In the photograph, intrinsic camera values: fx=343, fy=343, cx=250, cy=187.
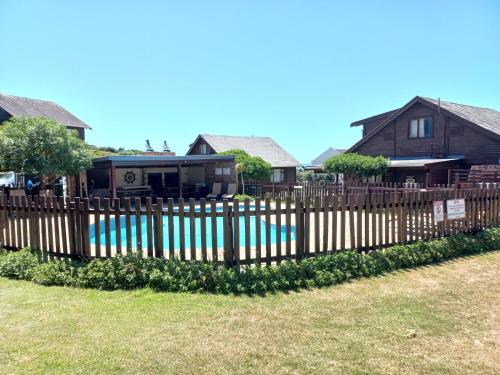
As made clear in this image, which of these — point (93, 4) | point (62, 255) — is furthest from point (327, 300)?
point (93, 4)

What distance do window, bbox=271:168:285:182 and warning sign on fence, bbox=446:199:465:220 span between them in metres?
26.5

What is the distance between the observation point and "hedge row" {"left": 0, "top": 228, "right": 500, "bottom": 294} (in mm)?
4965

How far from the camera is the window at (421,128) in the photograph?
23.0 metres

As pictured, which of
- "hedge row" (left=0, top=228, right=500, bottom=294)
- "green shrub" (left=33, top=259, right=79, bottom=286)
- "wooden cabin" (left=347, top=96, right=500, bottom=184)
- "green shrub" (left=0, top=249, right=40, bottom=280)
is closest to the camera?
"hedge row" (left=0, top=228, right=500, bottom=294)

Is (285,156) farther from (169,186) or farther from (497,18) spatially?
(497,18)

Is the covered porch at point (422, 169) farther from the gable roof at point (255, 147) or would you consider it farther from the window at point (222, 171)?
the gable roof at point (255, 147)

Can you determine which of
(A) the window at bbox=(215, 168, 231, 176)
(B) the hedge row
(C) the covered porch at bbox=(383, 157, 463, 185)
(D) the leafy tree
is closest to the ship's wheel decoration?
(A) the window at bbox=(215, 168, 231, 176)

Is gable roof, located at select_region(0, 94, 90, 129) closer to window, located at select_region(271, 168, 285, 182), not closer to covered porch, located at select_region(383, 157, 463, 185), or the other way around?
window, located at select_region(271, 168, 285, 182)

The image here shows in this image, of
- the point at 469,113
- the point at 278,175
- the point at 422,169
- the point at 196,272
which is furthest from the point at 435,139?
the point at 196,272

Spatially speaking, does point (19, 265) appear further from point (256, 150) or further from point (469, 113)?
point (256, 150)

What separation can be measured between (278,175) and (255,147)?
12.8 feet

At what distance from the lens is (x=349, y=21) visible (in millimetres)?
13398

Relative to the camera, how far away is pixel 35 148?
12.6 metres

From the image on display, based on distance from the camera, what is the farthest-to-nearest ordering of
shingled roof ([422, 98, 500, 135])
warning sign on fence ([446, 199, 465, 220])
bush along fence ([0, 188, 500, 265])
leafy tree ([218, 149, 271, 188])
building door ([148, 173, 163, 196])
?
building door ([148, 173, 163, 196]) → leafy tree ([218, 149, 271, 188]) → shingled roof ([422, 98, 500, 135]) → warning sign on fence ([446, 199, 465, 220]) → bush along fence ([0, 188, 500, 265])
